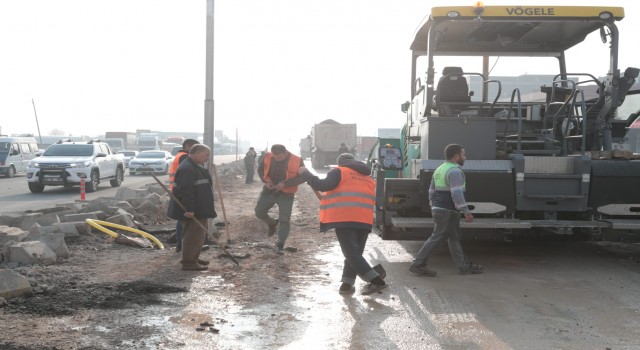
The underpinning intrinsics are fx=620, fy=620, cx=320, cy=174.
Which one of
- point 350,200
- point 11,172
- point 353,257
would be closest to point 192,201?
point 350,200

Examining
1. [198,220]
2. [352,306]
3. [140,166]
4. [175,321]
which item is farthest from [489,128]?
[140,166]

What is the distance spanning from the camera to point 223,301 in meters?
6.06

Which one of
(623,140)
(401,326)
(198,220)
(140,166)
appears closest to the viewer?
(401,326)

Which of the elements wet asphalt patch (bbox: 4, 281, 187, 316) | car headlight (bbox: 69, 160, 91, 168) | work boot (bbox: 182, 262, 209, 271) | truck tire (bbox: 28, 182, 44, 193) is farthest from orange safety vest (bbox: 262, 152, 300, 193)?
truck tire (bbox: 28, 182, 44, 193)

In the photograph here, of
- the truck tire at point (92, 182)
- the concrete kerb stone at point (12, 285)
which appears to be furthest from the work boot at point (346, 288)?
the truck tire at point (92, 182)

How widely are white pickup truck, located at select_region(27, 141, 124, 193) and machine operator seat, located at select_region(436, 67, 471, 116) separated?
13.9 meters

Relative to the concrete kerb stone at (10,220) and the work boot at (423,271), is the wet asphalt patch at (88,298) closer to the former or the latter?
the work boot at (423,271)

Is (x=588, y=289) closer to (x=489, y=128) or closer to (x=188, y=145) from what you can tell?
(x=489, y=128)

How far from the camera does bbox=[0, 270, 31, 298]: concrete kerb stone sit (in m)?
5.57

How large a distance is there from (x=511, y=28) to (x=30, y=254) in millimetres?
7090

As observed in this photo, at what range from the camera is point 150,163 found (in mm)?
31906

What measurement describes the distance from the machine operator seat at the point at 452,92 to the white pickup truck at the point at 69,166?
549 inches

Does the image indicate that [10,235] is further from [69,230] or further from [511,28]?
[511,28]

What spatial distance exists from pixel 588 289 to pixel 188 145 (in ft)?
18.5
